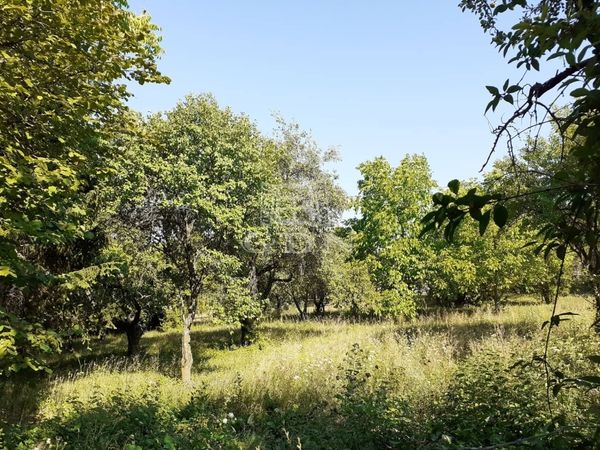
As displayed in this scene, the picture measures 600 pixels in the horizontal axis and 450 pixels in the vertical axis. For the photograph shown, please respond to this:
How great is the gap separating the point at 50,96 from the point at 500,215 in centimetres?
505

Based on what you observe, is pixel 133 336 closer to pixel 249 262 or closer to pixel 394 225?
pixel 249 262

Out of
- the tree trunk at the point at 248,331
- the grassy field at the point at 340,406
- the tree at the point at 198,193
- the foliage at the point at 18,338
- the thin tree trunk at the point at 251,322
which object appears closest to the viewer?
the foliage at the point at 18,338

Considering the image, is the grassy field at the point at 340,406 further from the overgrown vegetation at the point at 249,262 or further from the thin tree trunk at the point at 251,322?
the thin tree trunk at the point at 251,322

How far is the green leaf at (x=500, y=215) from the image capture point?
1.21 metres

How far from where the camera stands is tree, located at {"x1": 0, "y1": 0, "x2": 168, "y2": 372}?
14.6 ft

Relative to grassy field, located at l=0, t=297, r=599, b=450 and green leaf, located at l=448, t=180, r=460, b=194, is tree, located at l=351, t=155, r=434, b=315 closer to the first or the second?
grassy field, located at l=0, t=297, r=599, b=450

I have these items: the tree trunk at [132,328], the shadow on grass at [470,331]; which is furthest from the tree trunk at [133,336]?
the shadow on grass at [470,331]

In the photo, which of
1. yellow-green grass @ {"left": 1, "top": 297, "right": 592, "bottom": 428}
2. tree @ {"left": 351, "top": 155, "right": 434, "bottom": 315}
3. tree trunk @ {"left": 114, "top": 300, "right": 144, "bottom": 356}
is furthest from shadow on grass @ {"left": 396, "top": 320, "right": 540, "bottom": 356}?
tree trunk @ {"left": 114, "top": 300, "right": 144, "bottom": 356}

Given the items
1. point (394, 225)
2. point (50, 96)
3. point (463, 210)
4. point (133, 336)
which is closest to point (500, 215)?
point (463, 210)

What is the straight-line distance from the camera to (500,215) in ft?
4.02

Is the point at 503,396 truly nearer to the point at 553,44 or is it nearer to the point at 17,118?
the point at 553,44

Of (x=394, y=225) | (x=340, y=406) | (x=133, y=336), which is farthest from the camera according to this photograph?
(x=133, y=336)

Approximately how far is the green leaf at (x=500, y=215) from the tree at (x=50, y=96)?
4.38 meters

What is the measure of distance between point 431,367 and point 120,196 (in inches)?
369
